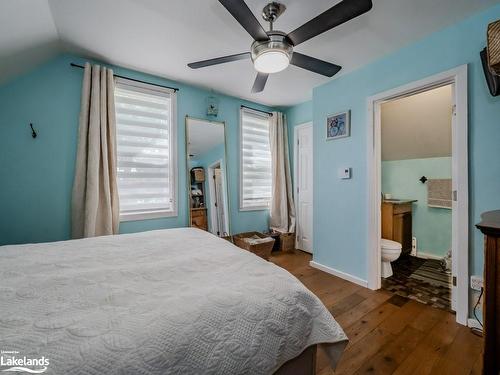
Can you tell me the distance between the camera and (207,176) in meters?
3.03

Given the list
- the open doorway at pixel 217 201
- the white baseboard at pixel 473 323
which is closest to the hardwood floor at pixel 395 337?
the white baseboard at pixel 473 323

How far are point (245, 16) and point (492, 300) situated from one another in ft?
6.02

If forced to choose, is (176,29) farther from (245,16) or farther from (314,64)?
(314,64)

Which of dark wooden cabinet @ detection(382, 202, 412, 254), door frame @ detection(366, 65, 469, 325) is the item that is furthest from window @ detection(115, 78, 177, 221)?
dark wooden cabinet @ detection(382, 202, 412, 254)

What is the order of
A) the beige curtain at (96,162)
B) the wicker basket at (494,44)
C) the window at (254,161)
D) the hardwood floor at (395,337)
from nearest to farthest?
the wicker basket at (494,44) → the hardwood floor at (395,337) → the beige curtain at (96,162) → the window at (254,161)

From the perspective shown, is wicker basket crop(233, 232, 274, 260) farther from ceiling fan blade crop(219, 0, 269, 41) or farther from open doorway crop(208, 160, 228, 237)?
ceiling fan blade crop(219, 0, 269, 41)

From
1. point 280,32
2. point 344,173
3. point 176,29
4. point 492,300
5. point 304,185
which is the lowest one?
point 492,300

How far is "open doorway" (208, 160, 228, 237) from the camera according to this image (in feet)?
10.00

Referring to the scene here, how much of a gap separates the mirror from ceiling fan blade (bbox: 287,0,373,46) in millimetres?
1812

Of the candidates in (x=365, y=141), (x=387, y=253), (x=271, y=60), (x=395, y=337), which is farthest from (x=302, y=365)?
(x=365, y=141)

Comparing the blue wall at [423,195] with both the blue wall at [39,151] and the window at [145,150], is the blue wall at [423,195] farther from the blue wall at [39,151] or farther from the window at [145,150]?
the blue wall at [39,151]

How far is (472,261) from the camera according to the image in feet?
5.57

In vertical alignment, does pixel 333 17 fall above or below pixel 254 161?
above
